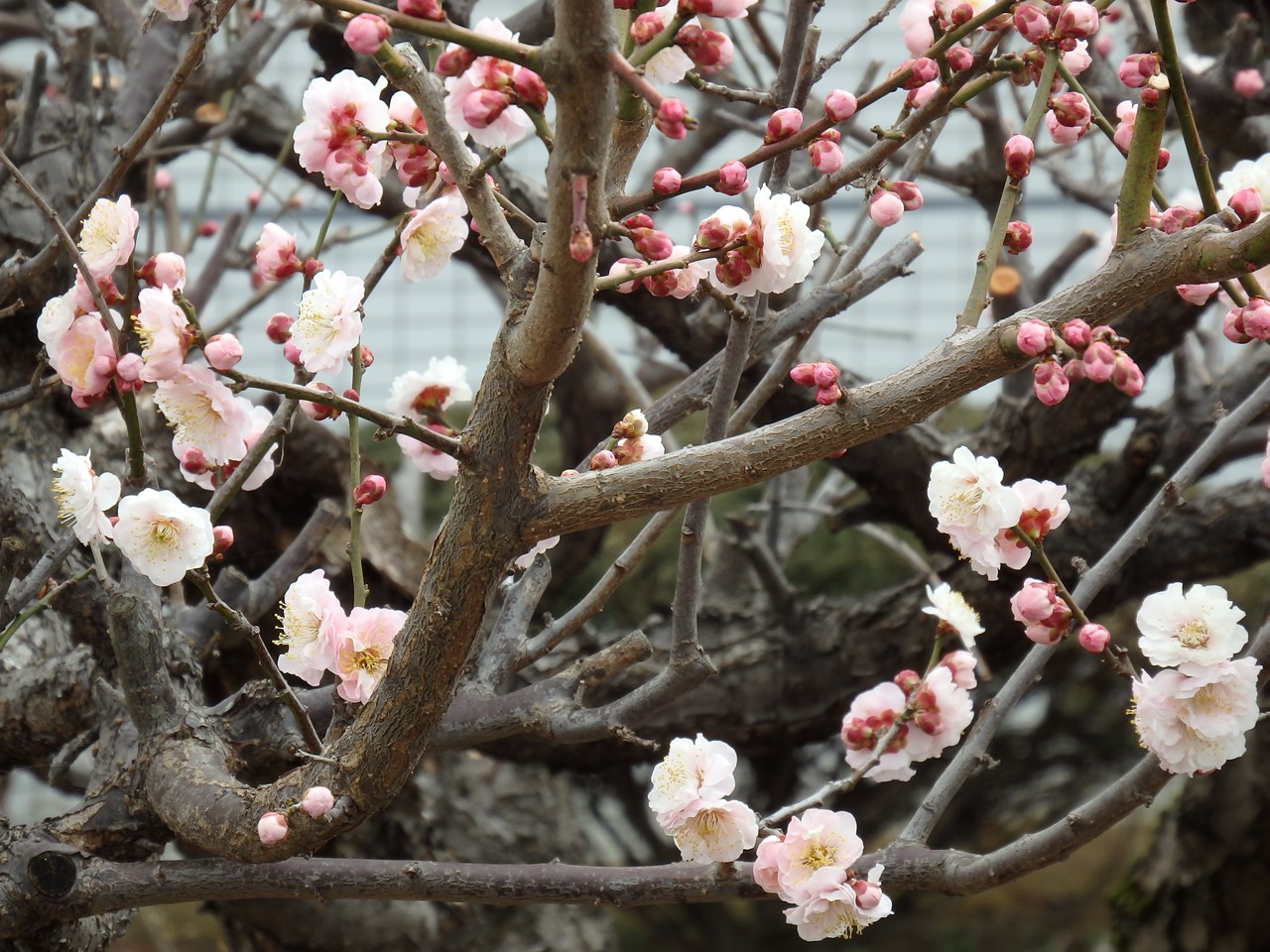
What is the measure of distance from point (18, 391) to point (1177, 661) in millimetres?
1167

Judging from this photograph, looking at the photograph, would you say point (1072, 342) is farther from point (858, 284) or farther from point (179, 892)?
point (179, 892)

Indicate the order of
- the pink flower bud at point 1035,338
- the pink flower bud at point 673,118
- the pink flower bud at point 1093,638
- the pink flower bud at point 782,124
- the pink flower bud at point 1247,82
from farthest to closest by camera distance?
the pink flower bud at point 1247,82
the pink flower bud at point 1093,638
the pink flower bud at point 782,124
the pink flower bud at point 1035,338
the pink flower bud at point 673,118

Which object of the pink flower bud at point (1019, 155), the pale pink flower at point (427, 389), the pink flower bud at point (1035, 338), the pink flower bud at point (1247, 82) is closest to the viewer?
the pink flower bud at point (1035, 338)

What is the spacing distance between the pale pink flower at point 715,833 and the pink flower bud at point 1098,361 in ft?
1.90

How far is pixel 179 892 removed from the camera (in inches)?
48.4

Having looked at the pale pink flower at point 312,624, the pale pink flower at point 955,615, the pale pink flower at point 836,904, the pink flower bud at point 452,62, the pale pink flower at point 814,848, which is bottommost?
the pale pink flower at point 836,904

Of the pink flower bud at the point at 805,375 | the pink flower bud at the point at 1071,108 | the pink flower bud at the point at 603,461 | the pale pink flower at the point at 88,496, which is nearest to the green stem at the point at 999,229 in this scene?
the pink flower bud at the point at 1071,108

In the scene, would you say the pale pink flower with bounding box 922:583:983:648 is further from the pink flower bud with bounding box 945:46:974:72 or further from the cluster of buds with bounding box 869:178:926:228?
the pink flower bud with bounding box 945:46:974:72

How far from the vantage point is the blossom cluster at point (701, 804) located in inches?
49.0

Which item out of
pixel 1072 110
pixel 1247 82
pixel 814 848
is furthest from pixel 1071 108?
pixel 1247 82

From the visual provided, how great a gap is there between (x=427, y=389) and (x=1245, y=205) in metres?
0.82

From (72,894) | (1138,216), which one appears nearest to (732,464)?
(1138,216)

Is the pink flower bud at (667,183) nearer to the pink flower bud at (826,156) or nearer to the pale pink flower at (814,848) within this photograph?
the pink flower bud at (826,156)

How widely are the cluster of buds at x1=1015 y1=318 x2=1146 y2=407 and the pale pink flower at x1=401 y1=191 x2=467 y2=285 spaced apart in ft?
1.79
